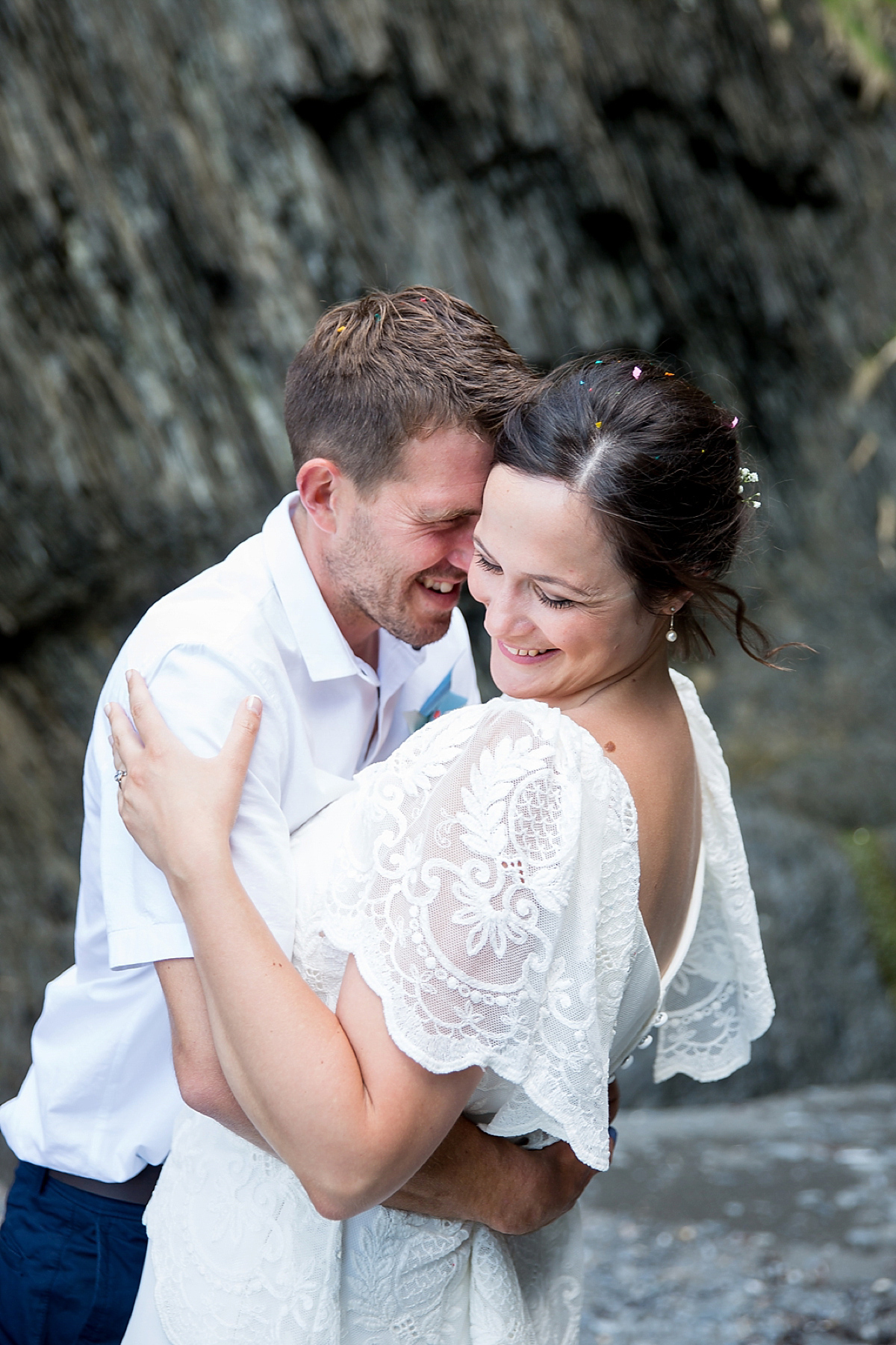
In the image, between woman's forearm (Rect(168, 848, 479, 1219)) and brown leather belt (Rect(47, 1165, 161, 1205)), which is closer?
woman's forearm (Rect(168, 848, 479, 1219))

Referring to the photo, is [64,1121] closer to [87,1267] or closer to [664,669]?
[87,1267]

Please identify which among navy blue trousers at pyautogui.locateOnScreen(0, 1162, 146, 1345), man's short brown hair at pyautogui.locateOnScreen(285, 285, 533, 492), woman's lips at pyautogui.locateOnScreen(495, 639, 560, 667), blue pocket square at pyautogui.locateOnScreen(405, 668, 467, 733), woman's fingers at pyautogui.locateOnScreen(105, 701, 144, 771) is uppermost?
man's short brown hair at pyautogui.locateOnScreen(285, 285, 533, 492)

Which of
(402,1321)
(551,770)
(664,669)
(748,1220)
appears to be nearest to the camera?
(551,770)

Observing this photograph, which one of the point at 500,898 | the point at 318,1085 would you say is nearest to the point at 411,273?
the point at 500,898

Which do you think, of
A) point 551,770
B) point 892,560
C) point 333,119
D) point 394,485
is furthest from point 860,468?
point 551,770

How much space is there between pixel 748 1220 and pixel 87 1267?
3.27 metres

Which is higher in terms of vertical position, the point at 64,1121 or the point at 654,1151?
the point at 64,1121

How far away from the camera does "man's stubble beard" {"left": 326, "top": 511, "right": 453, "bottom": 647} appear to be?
223 cm

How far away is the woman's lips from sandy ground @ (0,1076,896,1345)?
3.05 meters

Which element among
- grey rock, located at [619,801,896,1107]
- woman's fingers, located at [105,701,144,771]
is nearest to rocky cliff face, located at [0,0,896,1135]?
grey rock, located at [619,801,896,1107]

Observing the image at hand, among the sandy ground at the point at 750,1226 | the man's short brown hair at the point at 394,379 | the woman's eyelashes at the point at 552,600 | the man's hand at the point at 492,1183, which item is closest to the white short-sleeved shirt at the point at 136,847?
the man's short brown hair at the point at 394,379

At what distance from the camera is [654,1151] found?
5184 mm

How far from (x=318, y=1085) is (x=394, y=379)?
4.24 feet

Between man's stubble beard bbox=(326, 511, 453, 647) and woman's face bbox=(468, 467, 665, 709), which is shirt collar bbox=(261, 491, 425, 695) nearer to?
man's stubble beard bbox=(326, 511, 453, 647)
